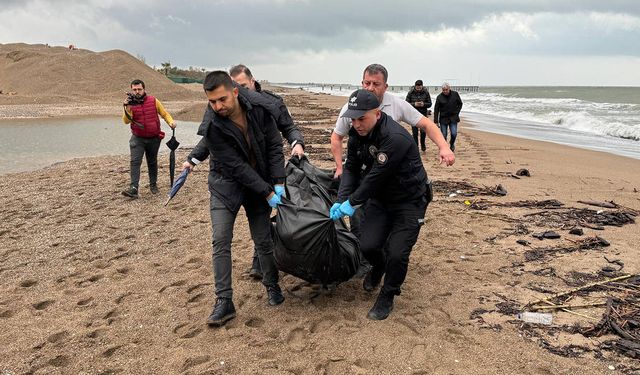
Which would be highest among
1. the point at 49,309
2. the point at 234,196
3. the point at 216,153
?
the point at 216,153

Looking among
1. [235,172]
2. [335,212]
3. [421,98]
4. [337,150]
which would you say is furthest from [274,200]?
[421,98]

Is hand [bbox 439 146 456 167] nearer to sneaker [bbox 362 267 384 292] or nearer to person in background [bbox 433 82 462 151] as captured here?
sneaker [bbox 362 267 384 292]

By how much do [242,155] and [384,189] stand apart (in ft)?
3.50

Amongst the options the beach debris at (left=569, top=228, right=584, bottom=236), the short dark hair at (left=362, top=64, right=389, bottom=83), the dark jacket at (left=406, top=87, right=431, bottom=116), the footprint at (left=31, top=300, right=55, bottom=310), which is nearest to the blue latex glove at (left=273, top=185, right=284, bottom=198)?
the short dark hair at (left=362, top=64, right=389, bottom=83)

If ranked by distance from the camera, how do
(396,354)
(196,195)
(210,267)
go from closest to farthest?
1. (396,354)
2. (210,267)
3. (196,195)

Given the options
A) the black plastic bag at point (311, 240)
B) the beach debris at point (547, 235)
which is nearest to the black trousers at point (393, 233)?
the black plastic bag at point (311, 240)

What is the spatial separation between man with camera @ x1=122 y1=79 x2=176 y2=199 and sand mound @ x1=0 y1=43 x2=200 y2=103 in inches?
1183

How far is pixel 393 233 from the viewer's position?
3561 mm

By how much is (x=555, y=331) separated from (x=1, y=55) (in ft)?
213

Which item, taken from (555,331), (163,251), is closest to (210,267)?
(163,251)

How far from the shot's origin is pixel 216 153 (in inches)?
135

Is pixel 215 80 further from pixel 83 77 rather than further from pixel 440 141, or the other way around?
pixel 83 77

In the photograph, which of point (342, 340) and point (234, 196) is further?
point (234, 196)

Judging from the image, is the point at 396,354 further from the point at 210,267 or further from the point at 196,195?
the point at 196,195
